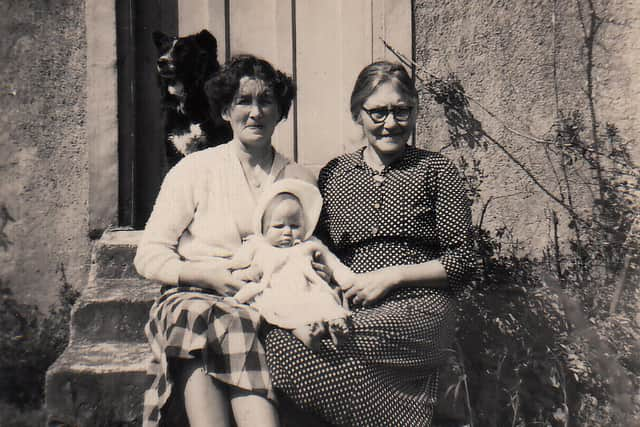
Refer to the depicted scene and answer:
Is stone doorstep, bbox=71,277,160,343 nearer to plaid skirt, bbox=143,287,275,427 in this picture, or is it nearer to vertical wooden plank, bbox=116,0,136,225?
plaid skirt, bbox=143,287,275,427

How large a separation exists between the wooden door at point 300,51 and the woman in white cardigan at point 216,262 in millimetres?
1188

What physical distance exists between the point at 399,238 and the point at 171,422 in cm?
116

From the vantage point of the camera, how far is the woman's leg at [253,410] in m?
2.02

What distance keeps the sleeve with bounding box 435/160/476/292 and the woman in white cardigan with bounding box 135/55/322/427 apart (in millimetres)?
612

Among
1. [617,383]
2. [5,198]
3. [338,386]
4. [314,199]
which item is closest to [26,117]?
[5,198]

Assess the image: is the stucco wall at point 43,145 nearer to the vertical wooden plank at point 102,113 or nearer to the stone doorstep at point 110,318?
the vertical wooden plank at point 102,113

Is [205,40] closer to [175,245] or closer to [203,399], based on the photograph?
[175,245]

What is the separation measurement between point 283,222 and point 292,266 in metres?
0.20

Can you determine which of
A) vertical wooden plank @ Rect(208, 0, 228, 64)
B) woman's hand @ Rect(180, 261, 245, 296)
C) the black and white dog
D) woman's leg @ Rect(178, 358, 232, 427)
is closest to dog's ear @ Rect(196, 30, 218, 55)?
the black and white dog

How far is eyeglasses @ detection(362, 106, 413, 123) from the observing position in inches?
99.7

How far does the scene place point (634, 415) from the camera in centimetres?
282

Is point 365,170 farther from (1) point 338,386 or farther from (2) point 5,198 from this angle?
(2) point 5,198

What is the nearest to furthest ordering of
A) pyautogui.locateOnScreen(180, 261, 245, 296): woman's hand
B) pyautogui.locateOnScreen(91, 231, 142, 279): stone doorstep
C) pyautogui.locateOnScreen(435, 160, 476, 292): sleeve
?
pyautogui.locateOnScreen(180, 261, 245, 296): woman's hand → pyautogui.locateOnScreen(435, 160, 476, 292): sleeve → pyautogui.locateOnScreen(91, 231, 142, 279): stone doorstep

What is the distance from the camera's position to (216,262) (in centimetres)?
243
